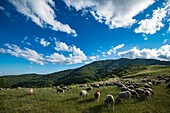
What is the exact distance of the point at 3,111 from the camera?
2892 centimetres

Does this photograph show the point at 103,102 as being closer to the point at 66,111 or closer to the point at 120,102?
the point at 120,102

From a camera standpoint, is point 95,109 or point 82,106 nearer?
point 95,109

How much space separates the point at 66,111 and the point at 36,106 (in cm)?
627

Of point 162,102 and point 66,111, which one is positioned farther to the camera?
point 162,102

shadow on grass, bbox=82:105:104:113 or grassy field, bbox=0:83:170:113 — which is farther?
grassy field, bbox=0:83:170:113

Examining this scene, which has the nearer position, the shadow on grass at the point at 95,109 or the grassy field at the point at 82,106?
the shadow on grass at the point at 95,109

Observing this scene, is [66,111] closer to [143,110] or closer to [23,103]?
[23,103]

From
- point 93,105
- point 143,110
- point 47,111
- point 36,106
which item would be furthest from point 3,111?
point 143,110

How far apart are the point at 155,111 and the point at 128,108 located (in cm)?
411

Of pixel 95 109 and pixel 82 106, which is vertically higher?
pixel 82 106

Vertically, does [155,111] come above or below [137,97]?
below

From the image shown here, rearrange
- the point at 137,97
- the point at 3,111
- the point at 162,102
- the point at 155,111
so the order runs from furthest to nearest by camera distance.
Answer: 1. the point at 137,97
2. the point at 162,102
3. the point at 3,111
4. the point at 155,111

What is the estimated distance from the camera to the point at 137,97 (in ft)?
108

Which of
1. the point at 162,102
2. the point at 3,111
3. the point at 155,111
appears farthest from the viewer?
the point at 162,102
